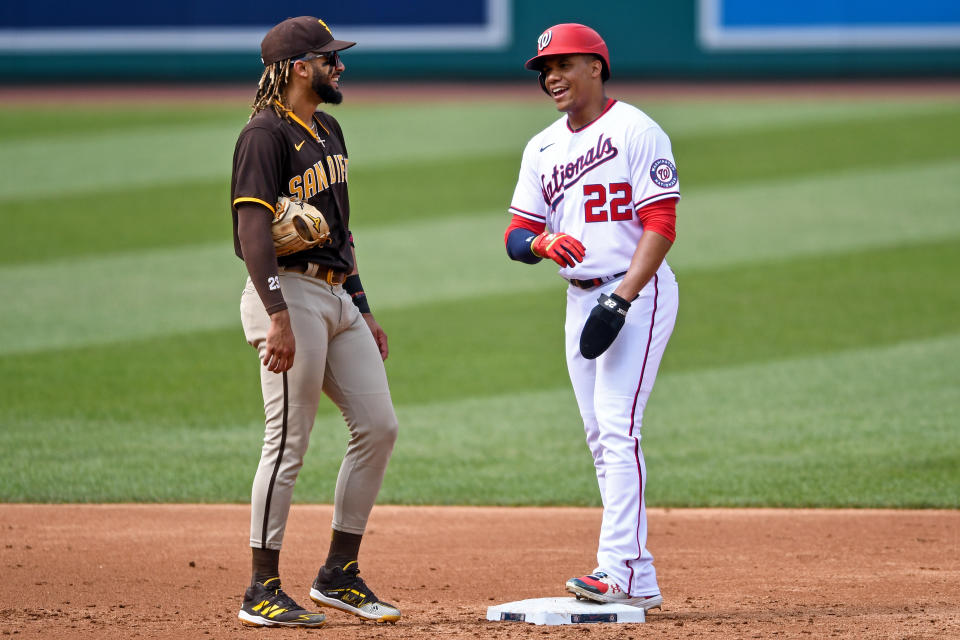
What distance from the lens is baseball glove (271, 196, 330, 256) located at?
400cm

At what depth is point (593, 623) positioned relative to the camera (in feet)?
13.4

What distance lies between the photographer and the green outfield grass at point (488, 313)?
6805 mm

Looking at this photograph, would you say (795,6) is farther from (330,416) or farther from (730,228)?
(330,416)

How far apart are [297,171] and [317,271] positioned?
1.10 feet

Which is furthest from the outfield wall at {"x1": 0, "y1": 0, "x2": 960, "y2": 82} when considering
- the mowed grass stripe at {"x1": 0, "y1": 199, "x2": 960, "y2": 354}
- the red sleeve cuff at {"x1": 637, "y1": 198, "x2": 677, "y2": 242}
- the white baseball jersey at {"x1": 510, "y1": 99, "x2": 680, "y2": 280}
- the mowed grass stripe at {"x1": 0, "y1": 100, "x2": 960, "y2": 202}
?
the red sleeve cuff at {"x1": 637, "y1": 198, "x2": 677, "y2": 242}

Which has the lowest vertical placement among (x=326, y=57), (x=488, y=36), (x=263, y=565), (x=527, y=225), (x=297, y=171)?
(x=263, y=565)

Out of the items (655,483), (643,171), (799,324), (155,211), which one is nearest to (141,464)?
(655,483)

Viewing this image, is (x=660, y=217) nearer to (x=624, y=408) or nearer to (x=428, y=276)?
(x=624, y=408)

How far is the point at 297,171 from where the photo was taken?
162 inches

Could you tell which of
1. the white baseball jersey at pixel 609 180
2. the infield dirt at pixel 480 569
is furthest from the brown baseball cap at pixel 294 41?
the infield dirt at pixel 480 569

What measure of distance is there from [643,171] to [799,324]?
235 inches

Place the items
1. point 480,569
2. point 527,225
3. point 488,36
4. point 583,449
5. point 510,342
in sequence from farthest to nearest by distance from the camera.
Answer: point 488,36 < point 510,342 < point 583,449 < point 480,569 < point 527,225

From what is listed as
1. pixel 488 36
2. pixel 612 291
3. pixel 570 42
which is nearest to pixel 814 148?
pixel 488 36

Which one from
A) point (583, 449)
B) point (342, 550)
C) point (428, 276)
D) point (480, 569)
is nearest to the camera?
point (342, 550)
